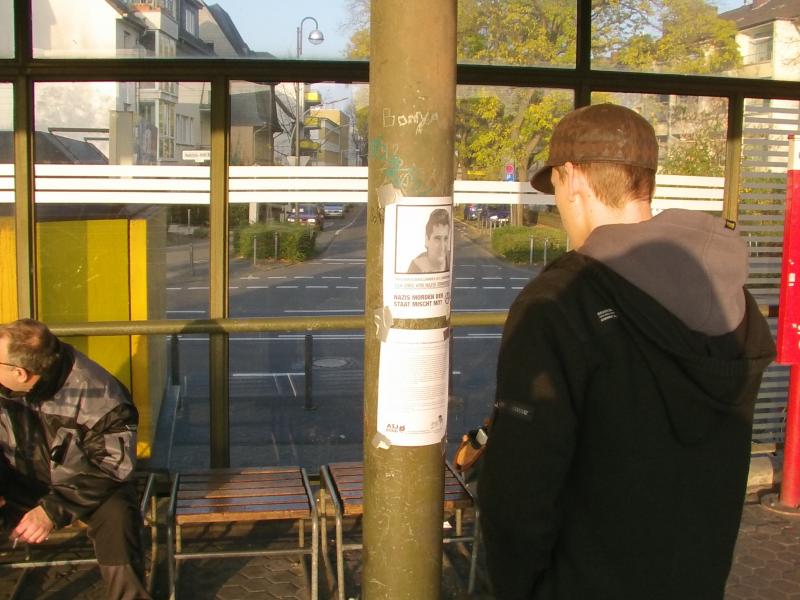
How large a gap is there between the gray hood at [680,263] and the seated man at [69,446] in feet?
8.79

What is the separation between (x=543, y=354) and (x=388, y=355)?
0.88 metres

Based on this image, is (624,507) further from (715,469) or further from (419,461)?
(419,461)

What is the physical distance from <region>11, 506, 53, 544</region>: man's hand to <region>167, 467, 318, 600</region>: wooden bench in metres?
0.49

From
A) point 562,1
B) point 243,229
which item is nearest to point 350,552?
point 243,229

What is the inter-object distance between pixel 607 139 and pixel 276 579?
10.7 ft

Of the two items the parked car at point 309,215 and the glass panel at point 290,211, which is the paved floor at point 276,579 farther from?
the parked car at point 309,215

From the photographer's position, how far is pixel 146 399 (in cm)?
546

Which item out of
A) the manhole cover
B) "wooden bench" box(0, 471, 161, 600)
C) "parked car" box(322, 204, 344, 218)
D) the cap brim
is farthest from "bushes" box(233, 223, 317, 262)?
the cap brim

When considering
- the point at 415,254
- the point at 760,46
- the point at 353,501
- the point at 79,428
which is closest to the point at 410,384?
the point at 415,254

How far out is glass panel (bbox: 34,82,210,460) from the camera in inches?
204

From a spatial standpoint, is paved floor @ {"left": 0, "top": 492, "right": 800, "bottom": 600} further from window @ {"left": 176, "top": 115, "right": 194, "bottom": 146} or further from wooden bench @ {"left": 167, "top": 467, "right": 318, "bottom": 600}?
window @ {"left": 176, "top": 115, "right": 194, "bottom": 146}

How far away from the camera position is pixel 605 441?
1.87m

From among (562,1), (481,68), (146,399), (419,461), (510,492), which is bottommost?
(146,399)

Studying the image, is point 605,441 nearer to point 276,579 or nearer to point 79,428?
point 79,428
